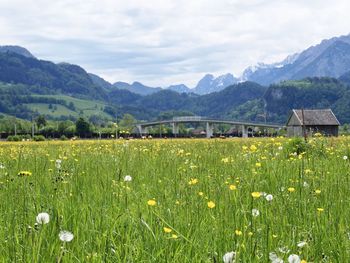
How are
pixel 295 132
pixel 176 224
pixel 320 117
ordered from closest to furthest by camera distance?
pixel 176 224 → pixel 295 132 → pixel 320 117

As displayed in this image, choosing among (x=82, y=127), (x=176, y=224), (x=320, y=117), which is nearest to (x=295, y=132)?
(x=176, y=224)

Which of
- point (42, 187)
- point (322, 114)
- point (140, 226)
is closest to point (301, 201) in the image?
point (140, 226)

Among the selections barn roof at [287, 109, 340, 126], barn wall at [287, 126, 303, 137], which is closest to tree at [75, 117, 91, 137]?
barn roof at [287, 109, 340, 126]

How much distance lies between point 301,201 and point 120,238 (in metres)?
1.77

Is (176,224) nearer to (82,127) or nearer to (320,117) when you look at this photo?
(320,117)

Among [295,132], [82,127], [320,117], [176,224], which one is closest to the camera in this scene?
[176,224]

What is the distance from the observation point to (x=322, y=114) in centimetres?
10688

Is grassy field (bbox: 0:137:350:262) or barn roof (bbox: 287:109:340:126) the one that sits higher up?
grassy field (bbox: 0:137:350:262)

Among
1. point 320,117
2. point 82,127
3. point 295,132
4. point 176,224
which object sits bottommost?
point 82,127

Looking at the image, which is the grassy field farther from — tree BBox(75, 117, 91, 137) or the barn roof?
tree BBox(75, 117, 91, 137)

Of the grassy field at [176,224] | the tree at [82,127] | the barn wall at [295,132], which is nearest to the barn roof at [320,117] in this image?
the barn wall at [295,132]

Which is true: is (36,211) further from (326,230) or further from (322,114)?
(322,114)

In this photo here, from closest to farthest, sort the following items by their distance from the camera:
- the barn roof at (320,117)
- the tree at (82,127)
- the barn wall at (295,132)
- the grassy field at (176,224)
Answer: the grassy field at (176,224), the barn wall at (295,132), the barn roof at (320,117), the tree at (82,127)

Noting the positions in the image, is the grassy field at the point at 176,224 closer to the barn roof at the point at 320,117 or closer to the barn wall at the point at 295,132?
the barn wall at the point at 295,132
